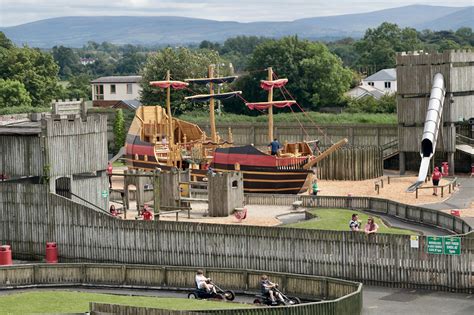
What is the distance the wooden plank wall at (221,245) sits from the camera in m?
37.2

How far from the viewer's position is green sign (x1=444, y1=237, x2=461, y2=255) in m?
36.3

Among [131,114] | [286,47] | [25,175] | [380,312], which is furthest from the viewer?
[286,47]

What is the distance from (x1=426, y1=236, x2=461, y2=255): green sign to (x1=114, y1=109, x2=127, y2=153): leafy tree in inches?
2242

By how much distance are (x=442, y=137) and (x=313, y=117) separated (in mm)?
26075

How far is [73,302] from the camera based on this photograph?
3662 centimetres

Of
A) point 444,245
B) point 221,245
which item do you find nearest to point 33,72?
point 221,245

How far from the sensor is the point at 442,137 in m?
69.4

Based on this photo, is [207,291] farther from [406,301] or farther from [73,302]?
[406,301]

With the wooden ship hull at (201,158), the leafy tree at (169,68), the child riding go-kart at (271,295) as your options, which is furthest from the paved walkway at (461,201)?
the leafy tree at (169,68)

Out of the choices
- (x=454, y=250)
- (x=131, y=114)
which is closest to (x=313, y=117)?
(x=131, y=114)

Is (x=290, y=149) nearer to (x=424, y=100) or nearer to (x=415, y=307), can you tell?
(x=424, y=100)

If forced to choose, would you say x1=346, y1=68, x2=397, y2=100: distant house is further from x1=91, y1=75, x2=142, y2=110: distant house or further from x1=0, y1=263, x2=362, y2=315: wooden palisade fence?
x1=0, y1=263, x2=362, y2=315: wooden palisade fence

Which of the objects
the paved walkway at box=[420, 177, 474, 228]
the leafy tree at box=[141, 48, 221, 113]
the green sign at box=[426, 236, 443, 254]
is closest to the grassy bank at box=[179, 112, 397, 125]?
the leafy tree at box=[141, 48, 221, 113]

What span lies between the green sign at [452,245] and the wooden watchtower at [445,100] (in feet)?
109
